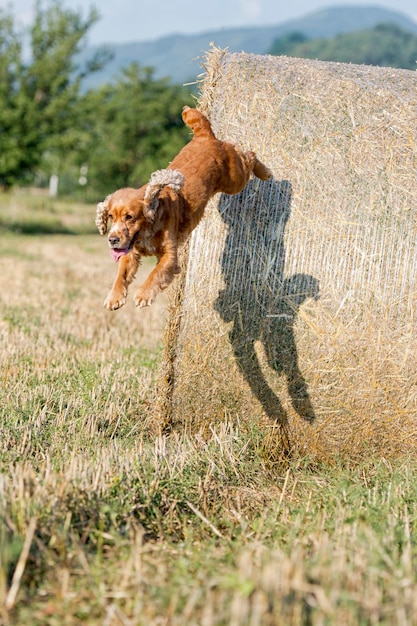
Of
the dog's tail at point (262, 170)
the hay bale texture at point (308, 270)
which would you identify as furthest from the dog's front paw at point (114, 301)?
the dog's tail at point (262, 170)

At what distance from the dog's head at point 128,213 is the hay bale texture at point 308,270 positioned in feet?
3.80

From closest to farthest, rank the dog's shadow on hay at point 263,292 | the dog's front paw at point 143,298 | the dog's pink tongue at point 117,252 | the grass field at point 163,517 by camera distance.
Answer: the grass field at point 163,517
the dog's pink tongue at point 117,252
the dog's front paw at point 143,298
the dog's shadow on hay at point 263,292

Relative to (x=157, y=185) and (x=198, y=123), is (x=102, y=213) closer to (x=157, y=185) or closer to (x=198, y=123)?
(x=157, y=185)

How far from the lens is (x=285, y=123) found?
6.00 meters

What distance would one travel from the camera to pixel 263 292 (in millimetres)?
5953

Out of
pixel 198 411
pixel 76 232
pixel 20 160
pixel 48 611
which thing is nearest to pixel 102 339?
pixel 198 411

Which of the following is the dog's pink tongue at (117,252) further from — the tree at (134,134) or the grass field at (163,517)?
the tree at (134,134)

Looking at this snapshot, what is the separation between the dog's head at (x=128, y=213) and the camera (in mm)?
4781

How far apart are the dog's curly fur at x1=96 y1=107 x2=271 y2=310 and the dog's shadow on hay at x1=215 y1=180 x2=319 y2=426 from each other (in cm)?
21

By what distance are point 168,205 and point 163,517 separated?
1.99 meters

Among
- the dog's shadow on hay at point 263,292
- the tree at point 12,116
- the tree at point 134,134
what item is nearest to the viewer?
the dog's shadow on hay at point 263,292

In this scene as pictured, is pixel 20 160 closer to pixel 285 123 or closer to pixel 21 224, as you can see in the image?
pixel 21 224

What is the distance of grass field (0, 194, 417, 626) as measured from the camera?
3.14 metres

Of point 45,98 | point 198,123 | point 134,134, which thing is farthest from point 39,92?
point 198,123
